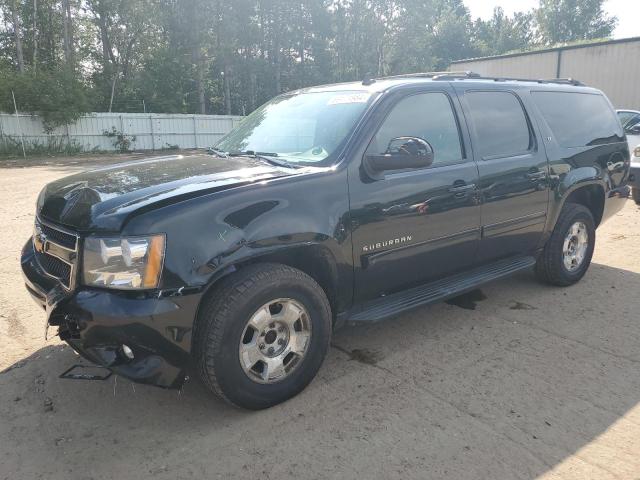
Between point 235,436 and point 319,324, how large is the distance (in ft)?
2.58

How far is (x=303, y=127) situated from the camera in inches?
149

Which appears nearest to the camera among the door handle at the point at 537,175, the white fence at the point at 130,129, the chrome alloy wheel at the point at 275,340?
the chrome alloy wheel at the point at 275,340

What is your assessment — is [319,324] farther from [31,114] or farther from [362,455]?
[31,114]

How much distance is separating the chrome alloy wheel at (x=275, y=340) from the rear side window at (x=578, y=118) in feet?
10.4

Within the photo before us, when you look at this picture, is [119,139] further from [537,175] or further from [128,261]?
[128,261]

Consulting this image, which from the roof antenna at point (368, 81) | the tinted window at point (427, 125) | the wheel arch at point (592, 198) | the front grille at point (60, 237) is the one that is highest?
the roof antenna at point (368, 81)

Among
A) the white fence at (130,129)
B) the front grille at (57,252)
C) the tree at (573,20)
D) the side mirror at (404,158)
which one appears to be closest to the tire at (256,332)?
the front grille at (57,252)

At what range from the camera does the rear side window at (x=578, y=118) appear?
15.8 feet

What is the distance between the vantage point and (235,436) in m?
2.81

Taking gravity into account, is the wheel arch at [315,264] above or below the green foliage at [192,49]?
below

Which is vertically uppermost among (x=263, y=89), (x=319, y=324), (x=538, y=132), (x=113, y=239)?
(x=263, y=89)

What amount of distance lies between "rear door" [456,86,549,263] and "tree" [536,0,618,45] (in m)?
72.0

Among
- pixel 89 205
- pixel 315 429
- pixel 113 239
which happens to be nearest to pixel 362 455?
pixel 315 429

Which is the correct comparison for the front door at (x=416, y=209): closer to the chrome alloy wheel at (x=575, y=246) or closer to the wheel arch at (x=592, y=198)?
the chrome alloy wheel at (x=575, y=246)
